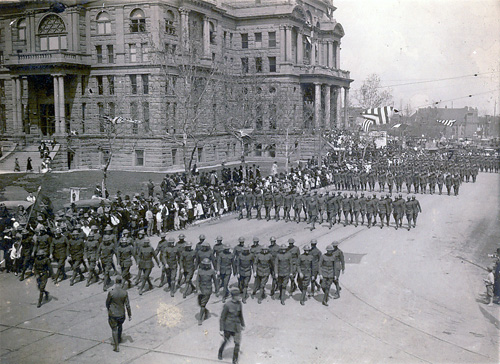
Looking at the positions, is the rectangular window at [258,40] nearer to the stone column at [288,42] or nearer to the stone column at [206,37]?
the stone column at [288,42]

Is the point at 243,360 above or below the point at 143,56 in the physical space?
below

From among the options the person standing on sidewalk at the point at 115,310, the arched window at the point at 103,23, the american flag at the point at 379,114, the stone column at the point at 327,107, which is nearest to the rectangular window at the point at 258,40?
the stone column at the point at 327,107

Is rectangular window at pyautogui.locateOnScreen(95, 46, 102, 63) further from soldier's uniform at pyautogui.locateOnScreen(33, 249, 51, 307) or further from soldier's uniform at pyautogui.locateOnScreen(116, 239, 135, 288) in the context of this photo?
soldier's uniform at pyautogui.locateOnScreen(33, 249, 51, 307)

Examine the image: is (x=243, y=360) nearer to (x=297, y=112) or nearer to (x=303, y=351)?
(x=303, y=351)

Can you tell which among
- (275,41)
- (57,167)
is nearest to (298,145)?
(275,41)

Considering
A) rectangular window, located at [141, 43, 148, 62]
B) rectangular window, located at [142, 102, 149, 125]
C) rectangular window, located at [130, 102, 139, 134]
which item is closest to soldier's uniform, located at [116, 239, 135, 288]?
rectangular window, located at [130, 102, 139, 134]

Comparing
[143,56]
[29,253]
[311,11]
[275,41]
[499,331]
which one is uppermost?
[311,11]
